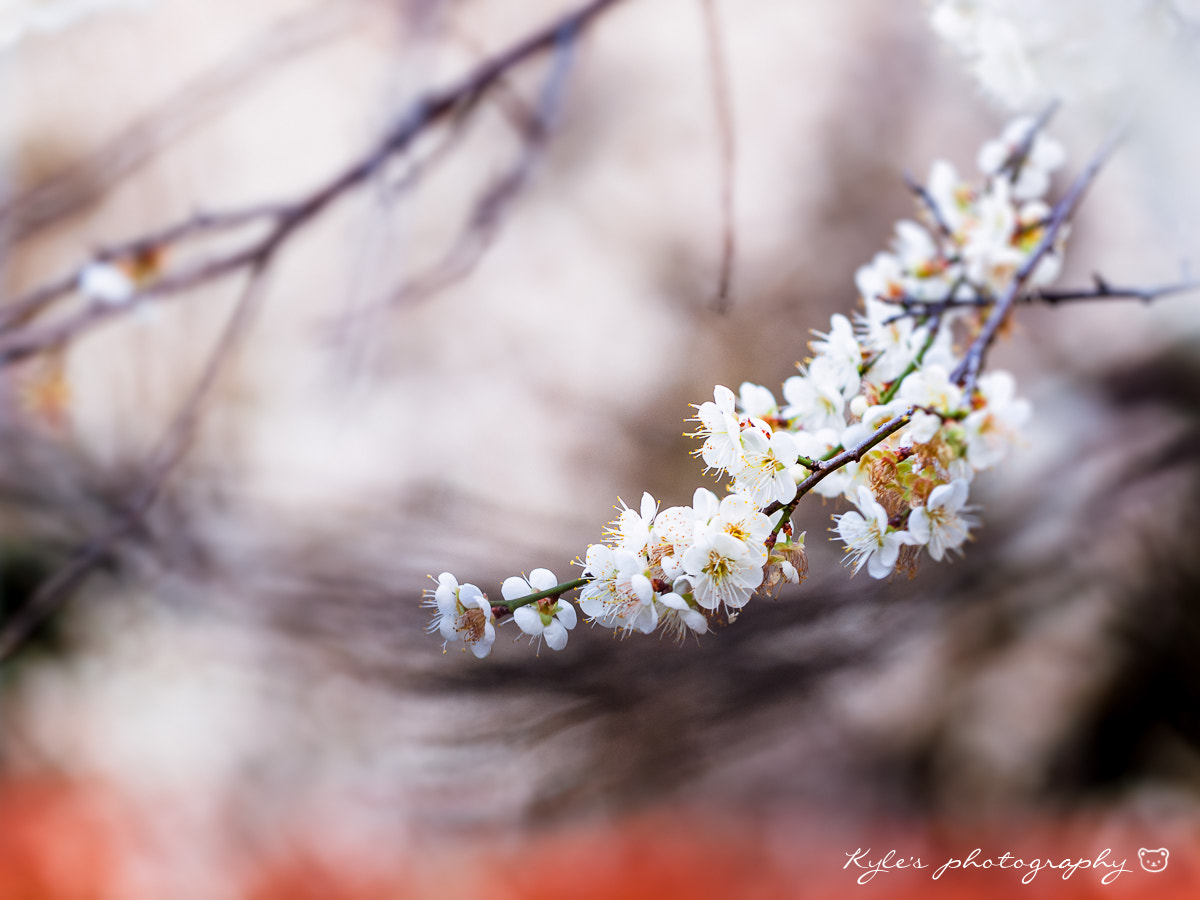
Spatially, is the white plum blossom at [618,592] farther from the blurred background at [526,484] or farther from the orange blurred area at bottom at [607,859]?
the orange blurred area at bottom at [607,859]

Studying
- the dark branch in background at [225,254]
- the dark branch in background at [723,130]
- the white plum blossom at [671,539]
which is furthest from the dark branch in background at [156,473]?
the white plum blossom at [671,539]

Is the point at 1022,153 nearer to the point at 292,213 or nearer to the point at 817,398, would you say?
the point at 817,398

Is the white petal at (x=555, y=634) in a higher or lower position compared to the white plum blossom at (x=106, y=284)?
lower

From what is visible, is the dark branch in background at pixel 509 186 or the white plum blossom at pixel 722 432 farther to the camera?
the dark branch in background at pixel 509 186

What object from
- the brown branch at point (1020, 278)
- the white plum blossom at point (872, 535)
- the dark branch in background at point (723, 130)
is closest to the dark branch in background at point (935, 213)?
the brown branch at point (1020, 278)

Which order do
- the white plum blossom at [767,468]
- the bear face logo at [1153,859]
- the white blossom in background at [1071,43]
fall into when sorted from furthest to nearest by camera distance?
the bear face logo at [1153,859] → the white blossom in background at [1071,43] → the white plum blossom at [767,468]

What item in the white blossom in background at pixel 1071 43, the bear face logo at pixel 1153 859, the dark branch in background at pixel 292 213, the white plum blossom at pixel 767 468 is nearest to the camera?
the white plum blossom at pixel 767 468

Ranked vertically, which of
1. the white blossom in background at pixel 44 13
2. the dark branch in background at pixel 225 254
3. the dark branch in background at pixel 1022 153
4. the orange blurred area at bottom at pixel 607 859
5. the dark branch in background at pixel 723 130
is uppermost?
the white blossom in background at pixel 44 13
